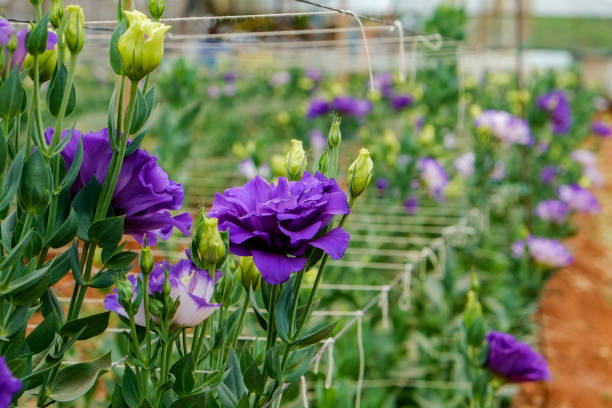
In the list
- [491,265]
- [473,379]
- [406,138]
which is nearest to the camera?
[473,379]

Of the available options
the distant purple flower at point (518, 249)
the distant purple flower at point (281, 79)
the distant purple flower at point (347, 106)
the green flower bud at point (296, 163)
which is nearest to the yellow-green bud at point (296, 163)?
the green flower bud at point (296, 163)

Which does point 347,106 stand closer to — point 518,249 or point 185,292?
point 518,249

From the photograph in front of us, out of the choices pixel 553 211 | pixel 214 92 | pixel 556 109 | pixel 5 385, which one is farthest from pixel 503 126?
pixel 214 92

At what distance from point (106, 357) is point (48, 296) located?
6cm

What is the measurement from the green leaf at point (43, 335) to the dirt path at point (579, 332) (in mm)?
1578

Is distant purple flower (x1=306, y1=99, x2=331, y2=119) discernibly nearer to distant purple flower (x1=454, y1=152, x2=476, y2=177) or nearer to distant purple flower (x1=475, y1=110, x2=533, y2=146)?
distant purple flower (x1=454, y1=152, x2=476, y2=177)

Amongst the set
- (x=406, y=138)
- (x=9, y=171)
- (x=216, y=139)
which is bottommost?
(x=216, y=139)

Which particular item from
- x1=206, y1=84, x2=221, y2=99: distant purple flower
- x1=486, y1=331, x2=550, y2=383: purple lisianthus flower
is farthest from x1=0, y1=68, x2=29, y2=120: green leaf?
x1=206, y1=84, x2=221, y2=99: distant purple flower

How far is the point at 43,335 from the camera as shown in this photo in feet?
1.62

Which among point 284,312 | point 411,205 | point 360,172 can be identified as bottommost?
point 411,205

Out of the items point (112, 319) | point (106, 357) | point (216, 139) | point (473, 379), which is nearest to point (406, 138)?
point (112, 319)

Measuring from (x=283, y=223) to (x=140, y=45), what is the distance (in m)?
0.15

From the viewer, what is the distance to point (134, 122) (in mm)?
485

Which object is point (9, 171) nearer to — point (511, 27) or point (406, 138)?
point (406, 138)
